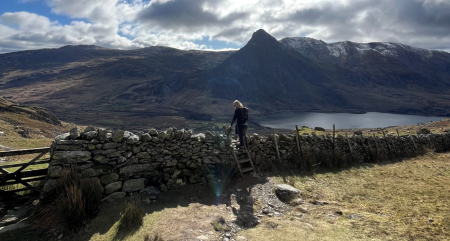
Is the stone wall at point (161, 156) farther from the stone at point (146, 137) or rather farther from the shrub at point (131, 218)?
the shrub at point (131, 218)

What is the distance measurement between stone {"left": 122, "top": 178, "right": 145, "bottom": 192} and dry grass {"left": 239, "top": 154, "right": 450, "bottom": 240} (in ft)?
13.7

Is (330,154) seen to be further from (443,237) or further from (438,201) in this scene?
(443,237)

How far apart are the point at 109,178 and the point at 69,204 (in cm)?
175

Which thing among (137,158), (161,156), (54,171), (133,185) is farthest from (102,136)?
(161,156)

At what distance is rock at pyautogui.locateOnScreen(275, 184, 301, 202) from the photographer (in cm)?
875

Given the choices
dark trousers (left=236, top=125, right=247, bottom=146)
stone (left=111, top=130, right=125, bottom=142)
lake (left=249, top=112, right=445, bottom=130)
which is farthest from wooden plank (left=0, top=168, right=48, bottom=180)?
lake (left=249, top=112, right=445, bottom=130)

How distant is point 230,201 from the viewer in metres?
8.43

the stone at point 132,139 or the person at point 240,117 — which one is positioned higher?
the person at point 240,117

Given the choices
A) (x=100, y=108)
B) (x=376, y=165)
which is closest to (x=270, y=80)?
(x=100, y=108)

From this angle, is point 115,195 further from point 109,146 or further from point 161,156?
point 161,156

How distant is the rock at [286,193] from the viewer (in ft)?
28.7

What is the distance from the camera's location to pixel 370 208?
7.95 metres

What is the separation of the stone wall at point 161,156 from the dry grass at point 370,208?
1388mm

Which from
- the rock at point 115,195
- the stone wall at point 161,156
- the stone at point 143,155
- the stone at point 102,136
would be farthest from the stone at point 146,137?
the rock at point 115,195
